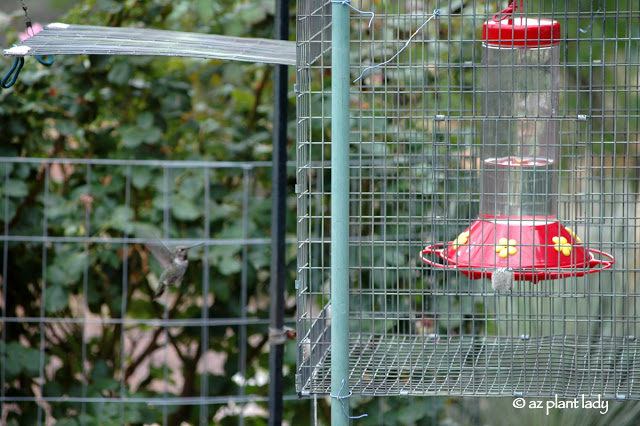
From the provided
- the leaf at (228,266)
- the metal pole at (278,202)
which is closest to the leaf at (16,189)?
the leaf at (228,266)

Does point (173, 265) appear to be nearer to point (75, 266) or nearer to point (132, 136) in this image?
point (75, 266)

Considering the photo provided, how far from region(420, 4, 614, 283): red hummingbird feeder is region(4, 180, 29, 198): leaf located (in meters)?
1.68

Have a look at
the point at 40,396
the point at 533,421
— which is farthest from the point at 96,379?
the point at 533,421

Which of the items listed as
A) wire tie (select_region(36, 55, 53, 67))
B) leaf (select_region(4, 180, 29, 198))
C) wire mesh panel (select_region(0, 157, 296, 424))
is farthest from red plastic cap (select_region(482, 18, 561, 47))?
leaf (select_region(4, 180, 29, 198))

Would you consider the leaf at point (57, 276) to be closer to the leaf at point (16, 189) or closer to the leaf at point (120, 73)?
the leaf at point (16, 189)

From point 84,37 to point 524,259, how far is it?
3.40 ft

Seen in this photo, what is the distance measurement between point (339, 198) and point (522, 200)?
0.47m

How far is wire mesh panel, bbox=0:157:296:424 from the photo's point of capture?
252cm

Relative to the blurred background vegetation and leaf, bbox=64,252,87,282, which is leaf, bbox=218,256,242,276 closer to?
the blurred background vegetation

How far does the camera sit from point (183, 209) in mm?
2535

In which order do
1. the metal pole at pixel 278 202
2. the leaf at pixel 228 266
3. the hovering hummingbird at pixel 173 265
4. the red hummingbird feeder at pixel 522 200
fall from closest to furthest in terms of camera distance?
the red hummingbird feeder at pixel 522 200 < the metal pole at pixel 278 202 < the hovering hummingbird at pixel 173 265 < the leaf at pixel 228 266

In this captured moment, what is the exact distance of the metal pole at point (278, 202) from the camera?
5.39 ft

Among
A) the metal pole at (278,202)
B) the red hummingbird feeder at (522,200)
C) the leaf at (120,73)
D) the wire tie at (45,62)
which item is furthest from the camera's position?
the leaf at (120,73)

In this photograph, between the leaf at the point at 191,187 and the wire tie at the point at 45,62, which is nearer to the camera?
the wire tie at the point at 45,62
